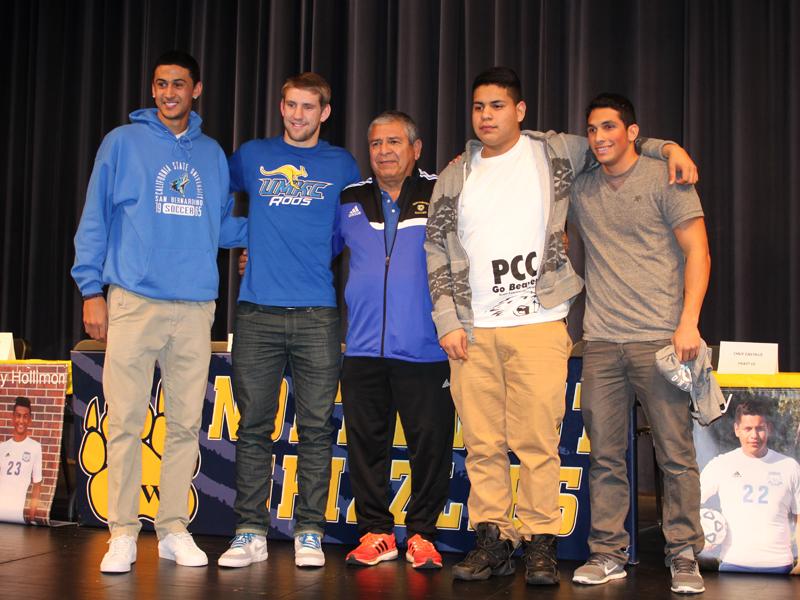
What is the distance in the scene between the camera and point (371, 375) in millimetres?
3012

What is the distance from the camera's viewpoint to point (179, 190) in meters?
3.01

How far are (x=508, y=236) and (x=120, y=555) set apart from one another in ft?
5.34

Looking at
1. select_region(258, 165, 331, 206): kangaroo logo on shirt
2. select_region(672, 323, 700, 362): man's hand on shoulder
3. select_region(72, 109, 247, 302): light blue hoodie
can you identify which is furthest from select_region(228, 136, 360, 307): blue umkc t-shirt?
select_region(672, 323, 700, 362): man's hand on shoulder

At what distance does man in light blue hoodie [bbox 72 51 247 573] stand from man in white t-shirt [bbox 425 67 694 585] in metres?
0.84

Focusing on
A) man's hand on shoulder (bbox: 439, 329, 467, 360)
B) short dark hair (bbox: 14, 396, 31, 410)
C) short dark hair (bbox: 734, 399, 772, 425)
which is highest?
man's hand on shoulder (bbox: 439, 329, 467, 360)

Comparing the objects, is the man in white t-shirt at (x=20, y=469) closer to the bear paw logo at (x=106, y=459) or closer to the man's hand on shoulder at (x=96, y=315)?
the bear paw logo at (x=106, y=459)

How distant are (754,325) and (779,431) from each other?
2.03 metres

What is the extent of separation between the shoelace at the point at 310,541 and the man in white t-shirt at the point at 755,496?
1.34 meters

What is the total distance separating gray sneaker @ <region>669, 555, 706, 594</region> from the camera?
8.62ft

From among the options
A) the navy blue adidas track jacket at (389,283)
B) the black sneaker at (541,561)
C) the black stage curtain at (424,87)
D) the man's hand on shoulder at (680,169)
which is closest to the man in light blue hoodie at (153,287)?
the navy blue adidas track jacket at (389,283)

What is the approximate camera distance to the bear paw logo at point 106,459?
354 centimetres

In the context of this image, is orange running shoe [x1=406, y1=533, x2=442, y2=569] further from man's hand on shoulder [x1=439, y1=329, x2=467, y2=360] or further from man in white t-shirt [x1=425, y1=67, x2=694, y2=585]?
man's hand on shoulder [x1=439, y1=329, x2=467, y2=360]

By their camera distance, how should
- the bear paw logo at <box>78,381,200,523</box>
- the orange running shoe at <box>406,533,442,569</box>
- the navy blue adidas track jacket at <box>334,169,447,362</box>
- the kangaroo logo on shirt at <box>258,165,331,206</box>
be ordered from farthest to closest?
1. the bear paw logo at <box>78,381,200,523</box>
2. the kangaroo logo on shirt at <box>258,165,331,206</box>
3. the navy blue adidas track jacket at <box>334,169,447,362</box>
4. the orange running shoe at <box>406,533,442,569</box>

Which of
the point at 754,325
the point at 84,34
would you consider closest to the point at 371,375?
the point at 754,325
